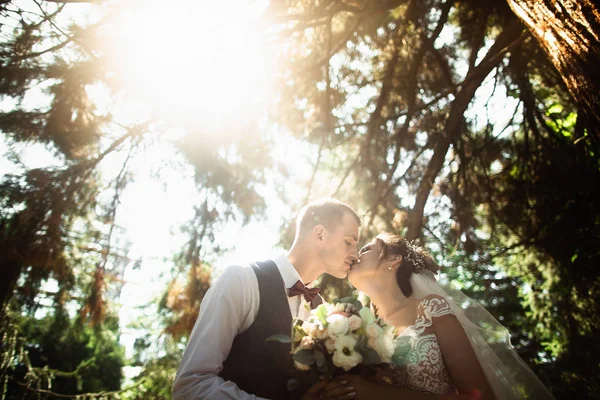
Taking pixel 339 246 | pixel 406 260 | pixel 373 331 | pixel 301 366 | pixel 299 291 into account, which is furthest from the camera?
pixel 406 260

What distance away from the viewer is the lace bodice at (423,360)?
229 centimetres

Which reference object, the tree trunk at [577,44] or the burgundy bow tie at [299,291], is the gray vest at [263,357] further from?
the tree trunk at [577,44]

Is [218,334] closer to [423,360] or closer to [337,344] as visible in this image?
[337,344]

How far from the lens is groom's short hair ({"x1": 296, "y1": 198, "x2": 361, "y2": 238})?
103 inches

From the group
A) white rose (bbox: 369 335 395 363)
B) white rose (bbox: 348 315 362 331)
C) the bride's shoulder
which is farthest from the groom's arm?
the bride's shoulder

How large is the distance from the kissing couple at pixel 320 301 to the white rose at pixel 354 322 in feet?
0.70

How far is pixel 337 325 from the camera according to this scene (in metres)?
1.83

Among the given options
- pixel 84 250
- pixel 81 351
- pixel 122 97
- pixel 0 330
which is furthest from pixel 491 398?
pixel 81 351

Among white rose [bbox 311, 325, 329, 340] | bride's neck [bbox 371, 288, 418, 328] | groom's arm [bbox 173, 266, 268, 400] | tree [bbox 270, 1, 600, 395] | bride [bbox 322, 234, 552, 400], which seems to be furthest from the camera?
tree [bbox 270, 1, 600, 395]

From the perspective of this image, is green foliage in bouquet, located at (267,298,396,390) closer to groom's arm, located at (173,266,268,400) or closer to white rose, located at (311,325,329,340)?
white rose, located at (311,325,329,340)

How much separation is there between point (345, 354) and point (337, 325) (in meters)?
0.13

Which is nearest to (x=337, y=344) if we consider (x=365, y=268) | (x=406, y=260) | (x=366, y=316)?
(x=366, y=316)

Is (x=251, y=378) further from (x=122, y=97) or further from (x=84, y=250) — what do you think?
(x=84, y=250)

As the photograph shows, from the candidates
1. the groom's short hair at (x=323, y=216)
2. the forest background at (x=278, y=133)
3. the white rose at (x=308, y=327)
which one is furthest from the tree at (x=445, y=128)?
the white rose at (x=308, y=327)
